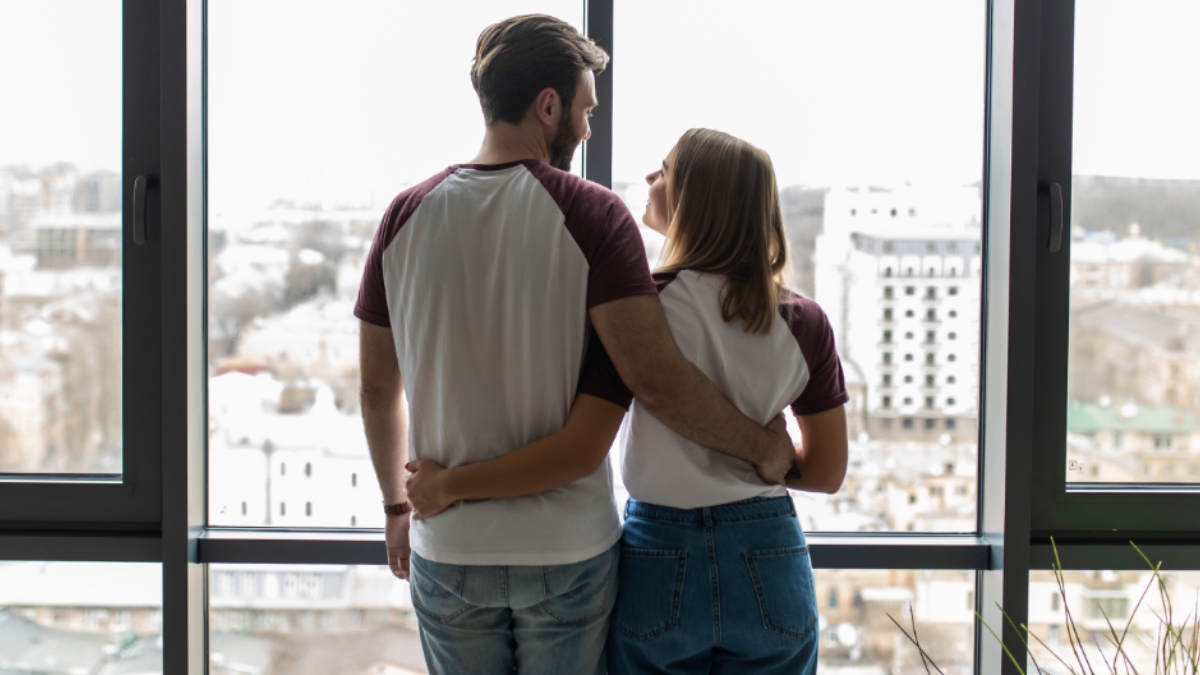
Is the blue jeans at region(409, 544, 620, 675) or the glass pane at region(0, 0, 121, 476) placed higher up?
the glass pane at region(0, 0, 121, 476)

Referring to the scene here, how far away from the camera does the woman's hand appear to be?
1.17 metres

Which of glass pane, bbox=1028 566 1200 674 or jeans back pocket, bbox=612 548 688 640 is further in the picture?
glass pane, bbox=1028 566 1200 674

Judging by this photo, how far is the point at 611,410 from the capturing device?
1.17 meters

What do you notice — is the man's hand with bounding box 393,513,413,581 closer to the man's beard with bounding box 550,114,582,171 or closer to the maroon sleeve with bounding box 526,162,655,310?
the maroon sleeve with bounding box 526,162,655,310

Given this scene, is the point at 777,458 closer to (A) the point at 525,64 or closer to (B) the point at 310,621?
(A) the point at 525,64

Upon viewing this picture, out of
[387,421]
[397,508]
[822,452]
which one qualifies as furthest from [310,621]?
[822,452]

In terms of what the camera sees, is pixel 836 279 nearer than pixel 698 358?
No

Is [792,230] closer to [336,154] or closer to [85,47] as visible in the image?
[336,154]

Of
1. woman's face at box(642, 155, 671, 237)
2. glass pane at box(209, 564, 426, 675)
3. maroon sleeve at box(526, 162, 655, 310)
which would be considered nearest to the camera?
maroon sleeve at box(526, 162, 655, 310)

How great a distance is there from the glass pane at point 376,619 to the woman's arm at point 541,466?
0.70 m

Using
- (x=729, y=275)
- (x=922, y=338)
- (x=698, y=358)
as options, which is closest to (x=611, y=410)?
(x=698, y=358)

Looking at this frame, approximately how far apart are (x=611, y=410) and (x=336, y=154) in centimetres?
88

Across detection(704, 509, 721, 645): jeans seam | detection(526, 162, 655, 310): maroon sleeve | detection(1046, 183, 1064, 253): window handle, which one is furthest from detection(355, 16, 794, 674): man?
detection(1046, 183, 1064, 253): window handle

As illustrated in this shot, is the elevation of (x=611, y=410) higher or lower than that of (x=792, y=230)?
lower
